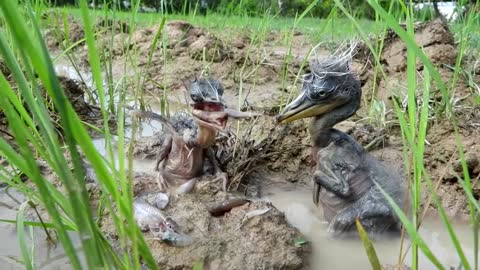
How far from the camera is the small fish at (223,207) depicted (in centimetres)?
214

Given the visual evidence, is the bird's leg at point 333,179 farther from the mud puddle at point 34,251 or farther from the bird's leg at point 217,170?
the mud puddle at point 34,251

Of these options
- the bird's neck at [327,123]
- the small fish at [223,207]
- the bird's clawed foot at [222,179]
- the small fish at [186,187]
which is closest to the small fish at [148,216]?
the small fish at [223,207]

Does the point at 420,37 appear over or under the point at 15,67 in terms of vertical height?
under

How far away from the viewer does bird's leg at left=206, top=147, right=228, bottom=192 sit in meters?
2.51

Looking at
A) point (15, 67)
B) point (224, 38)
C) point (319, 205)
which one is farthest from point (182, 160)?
point (224, 38)

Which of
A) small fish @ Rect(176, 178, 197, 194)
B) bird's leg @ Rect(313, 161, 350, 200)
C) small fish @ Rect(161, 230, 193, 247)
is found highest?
bird's leg @ Rect(313, 161, 350, 200)

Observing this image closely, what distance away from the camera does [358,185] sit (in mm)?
2303

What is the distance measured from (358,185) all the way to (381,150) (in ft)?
2.83

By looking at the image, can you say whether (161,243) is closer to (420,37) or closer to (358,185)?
(358,185)

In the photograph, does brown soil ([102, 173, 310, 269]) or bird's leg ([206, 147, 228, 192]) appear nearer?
brown soil ([102, 173, 310, 269])

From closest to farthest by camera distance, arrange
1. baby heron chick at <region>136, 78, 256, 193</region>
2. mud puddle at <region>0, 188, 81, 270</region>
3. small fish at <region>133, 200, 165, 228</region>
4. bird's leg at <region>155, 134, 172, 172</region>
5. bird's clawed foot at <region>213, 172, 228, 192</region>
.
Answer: mud puddle at <region>0, 188, 81, 270</region>
small fish at <region>133, 200, 165, 228</region>
baby heron chick at <region>136, 78, 256, 193</region>
bird's clawed foot at <region>213, 172, 228, 192</region>
bird's leg at <region>155, 134, 172, 172</region>

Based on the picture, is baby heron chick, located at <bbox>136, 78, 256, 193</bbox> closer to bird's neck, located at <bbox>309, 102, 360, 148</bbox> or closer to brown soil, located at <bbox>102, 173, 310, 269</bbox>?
brown soil, located at <bbox>102, 173, 310, 269</bbox>

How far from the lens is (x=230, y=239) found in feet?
6.32

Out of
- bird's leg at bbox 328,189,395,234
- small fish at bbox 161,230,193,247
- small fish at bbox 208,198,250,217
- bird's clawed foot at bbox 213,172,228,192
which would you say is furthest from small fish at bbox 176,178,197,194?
bird's leg at bbox 328,189,395,234
